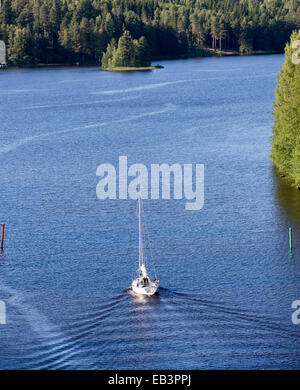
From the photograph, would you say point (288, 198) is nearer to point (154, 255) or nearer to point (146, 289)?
point (154, 255)

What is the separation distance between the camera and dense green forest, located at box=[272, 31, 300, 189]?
3238 inches

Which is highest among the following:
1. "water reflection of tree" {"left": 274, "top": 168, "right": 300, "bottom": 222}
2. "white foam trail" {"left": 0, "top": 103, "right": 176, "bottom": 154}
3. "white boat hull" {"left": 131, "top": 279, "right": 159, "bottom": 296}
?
"white foam trail" {"left": 0, "top": 103, "right": 176, "bottom": 154}

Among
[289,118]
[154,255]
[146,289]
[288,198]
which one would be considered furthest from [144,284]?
[289,118]

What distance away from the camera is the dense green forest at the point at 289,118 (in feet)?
270

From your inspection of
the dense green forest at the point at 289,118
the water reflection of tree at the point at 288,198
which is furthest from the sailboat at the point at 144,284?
the dense green forest at the point at 289,118

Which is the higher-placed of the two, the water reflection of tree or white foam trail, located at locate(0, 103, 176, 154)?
white foam trail, located at locate(0, 103, 176, 154)

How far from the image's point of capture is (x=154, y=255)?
61.7 m

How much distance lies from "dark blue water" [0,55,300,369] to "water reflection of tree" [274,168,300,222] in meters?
0.20

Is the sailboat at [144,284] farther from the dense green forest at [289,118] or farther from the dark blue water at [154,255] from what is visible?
the dense green forest at [289,118]

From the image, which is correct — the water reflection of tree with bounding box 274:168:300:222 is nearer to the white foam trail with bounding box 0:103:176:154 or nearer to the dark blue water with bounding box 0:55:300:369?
the dark blue water with bounding box 0:55:300:369

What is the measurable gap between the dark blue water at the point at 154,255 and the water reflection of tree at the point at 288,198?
0.64 feet

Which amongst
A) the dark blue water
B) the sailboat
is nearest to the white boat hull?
the sailboat

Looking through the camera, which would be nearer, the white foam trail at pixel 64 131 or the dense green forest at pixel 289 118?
the dense green forest at pixel 289 118
